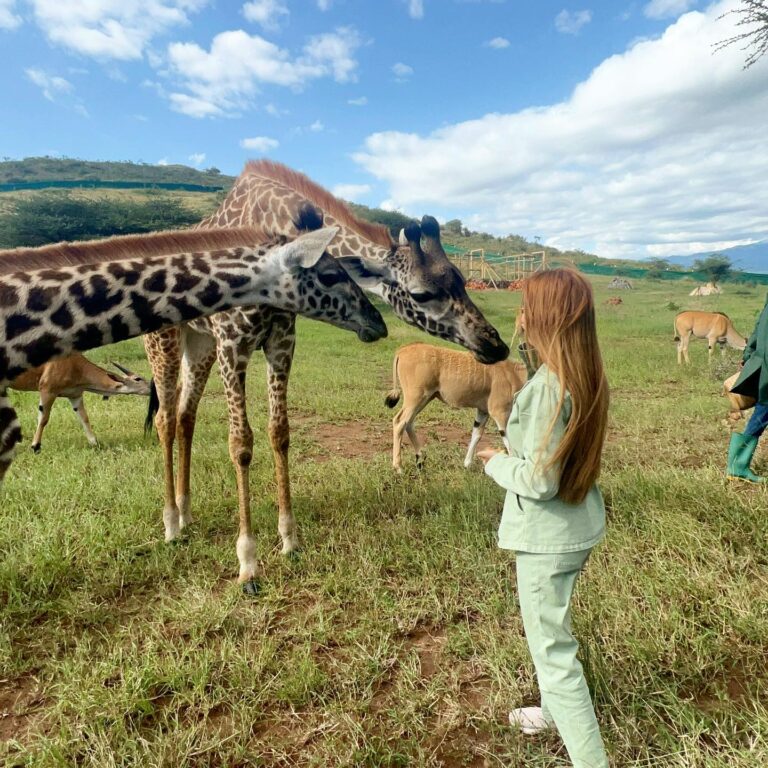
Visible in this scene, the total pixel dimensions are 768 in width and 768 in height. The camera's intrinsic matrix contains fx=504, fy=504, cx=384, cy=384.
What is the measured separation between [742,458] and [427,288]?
3.30m

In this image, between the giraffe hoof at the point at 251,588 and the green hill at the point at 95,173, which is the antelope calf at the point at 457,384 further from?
the green hill at the point at 95,173

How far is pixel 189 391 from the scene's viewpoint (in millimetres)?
4676

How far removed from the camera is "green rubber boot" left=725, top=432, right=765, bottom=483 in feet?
14.9

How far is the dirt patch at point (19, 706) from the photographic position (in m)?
2.37

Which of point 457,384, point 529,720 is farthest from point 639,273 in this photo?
point 529,720

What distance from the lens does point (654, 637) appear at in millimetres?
2646

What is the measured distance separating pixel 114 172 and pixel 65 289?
287ft

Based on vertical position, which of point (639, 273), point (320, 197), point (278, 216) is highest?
point (639, 273)

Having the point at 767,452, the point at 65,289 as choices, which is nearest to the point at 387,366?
the point at 767,452

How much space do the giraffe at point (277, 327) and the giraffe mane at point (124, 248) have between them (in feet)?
1.90

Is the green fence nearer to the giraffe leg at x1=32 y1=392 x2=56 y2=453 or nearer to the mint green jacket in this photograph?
the giraffe leg at x1=32 y1=392 x2=56 y2=453

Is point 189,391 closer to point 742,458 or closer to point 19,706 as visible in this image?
point 19,706

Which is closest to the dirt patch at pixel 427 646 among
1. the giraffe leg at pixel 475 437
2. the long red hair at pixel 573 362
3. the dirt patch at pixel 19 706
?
the long red hair at pixel 573 362

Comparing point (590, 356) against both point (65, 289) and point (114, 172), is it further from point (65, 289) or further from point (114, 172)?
point (114, 172)
